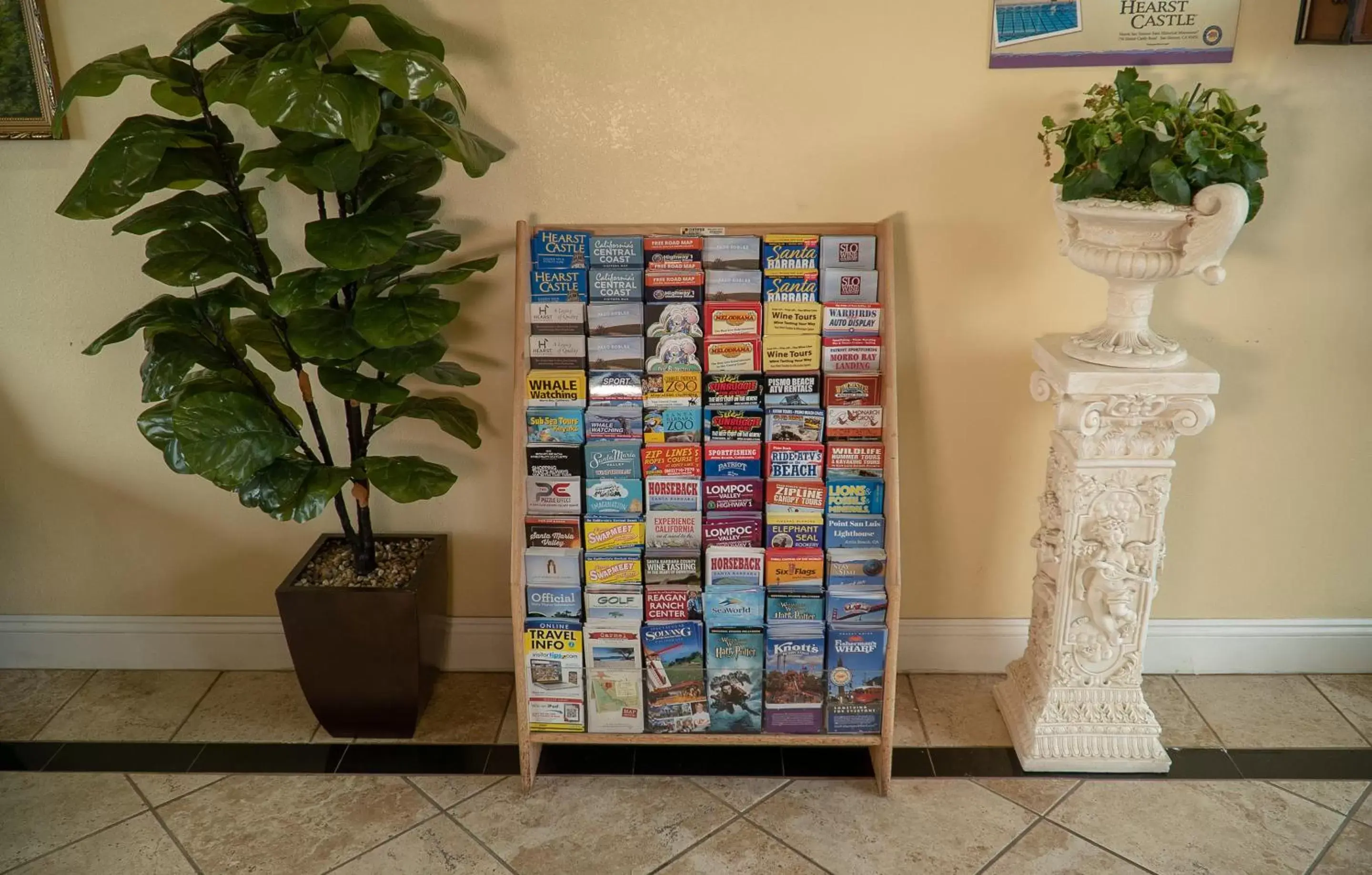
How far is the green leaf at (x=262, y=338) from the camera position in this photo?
2553 millimetres

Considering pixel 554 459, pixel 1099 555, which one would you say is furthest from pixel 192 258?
pixel 1099 555

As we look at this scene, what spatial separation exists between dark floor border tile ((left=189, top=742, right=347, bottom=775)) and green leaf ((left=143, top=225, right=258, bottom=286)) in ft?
4.00

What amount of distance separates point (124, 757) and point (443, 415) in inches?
48.5

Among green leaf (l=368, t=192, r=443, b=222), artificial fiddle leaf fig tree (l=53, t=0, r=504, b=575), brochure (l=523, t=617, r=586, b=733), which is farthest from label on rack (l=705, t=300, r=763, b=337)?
brochure (l=523, t=617, r=586, b=733)

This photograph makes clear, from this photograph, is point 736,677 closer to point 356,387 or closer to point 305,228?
point 356,387

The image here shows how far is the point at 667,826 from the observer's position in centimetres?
246

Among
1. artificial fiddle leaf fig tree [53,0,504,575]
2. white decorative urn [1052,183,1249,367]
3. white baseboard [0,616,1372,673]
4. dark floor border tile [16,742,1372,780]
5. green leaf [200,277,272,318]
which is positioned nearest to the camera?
artificial fiddle leaf fig tree [53,0,504,575]

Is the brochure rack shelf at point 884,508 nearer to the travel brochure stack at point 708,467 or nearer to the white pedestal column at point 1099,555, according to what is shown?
the travel brochure stack at point 708,467

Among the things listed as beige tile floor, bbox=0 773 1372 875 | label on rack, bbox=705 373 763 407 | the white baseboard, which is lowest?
beige tile floor, bbox=0 773 1372 875

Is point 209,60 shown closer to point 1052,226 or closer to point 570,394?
point 570,394

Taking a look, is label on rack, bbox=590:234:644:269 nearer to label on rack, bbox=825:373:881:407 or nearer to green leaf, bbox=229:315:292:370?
label on rack, bbox=825:373:881:407

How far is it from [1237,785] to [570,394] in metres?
1.88

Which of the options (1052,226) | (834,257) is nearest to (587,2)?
(834,257)

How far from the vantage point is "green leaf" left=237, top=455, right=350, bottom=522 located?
240 centimetres
